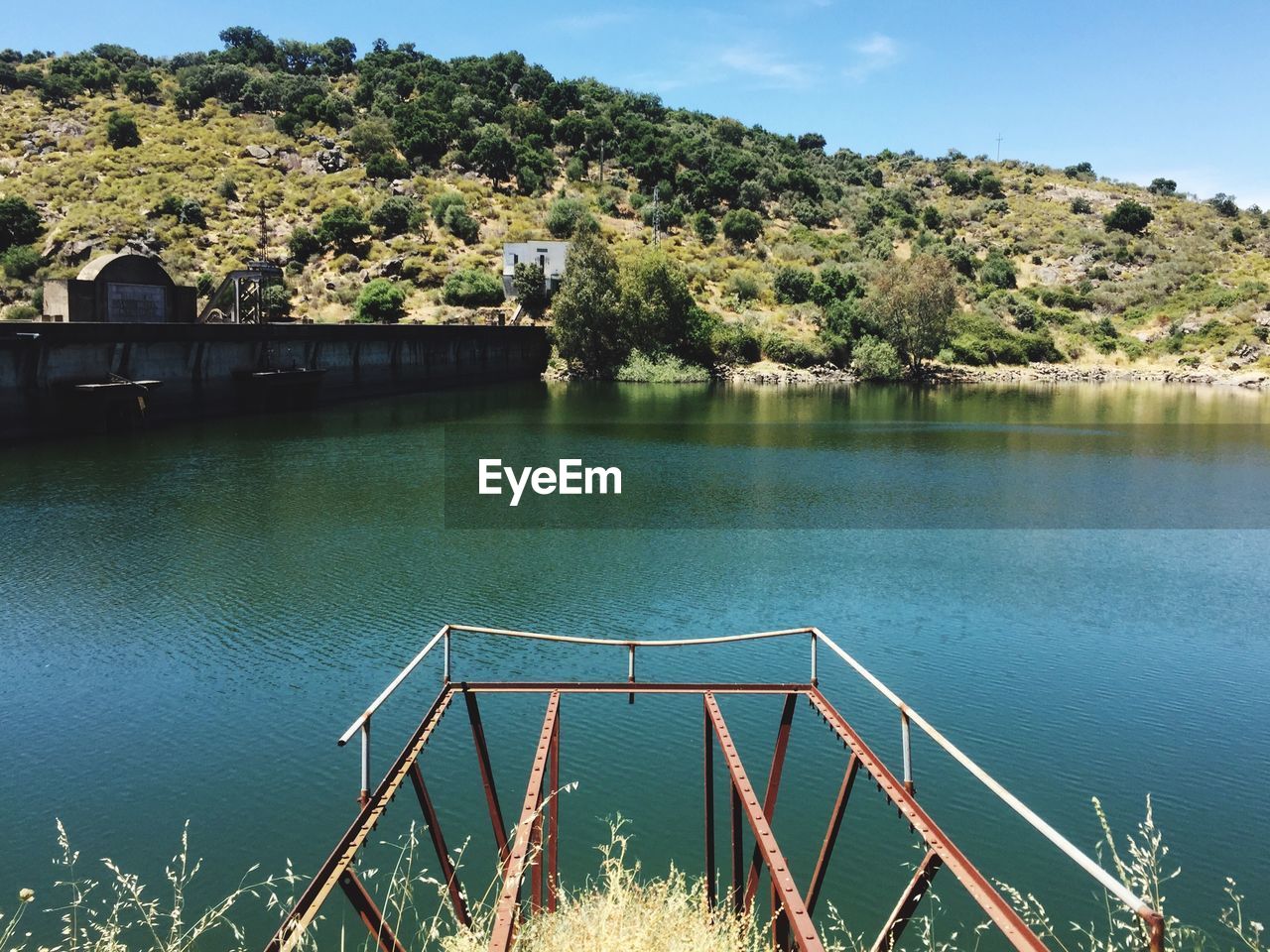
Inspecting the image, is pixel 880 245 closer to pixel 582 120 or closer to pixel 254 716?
pixel 582 120

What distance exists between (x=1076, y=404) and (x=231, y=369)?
4546cm

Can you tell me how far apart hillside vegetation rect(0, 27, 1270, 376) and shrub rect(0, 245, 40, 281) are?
0.14m

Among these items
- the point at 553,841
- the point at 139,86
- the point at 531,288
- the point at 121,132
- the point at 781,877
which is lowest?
the point at 553,841

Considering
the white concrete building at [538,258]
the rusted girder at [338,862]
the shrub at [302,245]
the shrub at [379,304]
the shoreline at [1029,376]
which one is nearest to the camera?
the rusted girder at [338,862]

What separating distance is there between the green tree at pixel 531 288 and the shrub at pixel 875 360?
24.3 metres

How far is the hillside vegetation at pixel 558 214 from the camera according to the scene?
72.4 meters

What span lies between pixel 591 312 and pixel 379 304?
16748mm

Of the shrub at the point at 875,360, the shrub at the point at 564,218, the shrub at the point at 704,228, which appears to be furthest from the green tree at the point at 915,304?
the shrub at the point at 564,218

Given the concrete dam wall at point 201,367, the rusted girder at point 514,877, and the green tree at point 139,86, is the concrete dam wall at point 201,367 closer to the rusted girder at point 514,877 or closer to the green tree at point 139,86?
the rusted girder at point 514,877

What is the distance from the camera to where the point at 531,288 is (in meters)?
74.4

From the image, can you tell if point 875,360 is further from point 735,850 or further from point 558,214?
point 735,850

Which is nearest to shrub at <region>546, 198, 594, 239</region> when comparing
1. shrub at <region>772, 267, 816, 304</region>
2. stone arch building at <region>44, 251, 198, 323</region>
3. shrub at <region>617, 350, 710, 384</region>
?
shrub at <region>772, 267, 816, 304</region>

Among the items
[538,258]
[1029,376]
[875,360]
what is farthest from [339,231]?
[1029,376]

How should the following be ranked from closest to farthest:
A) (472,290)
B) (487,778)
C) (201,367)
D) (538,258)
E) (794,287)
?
(487,778) → (201,367) → (472,290) → (538,258) → (794,287)
